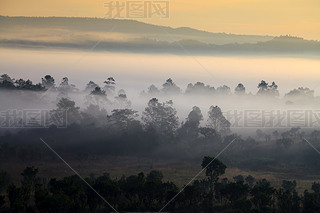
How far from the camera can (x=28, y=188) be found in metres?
75.4

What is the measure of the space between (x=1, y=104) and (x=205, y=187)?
94406mm

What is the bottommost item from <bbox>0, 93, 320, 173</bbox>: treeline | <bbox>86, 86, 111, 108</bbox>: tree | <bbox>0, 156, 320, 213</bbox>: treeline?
<bbox>0, 156, 320, 213</bbox>: treeline

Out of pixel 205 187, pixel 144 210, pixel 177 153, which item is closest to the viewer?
pixel 144 210

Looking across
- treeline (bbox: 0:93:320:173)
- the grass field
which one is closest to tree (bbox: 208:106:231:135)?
treeline (bbox: 0:93:320:173)

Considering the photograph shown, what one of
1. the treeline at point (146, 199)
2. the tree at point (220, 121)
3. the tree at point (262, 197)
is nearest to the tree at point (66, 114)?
the tree at point (220, 121)

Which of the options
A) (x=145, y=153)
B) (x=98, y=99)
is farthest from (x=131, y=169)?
(x=98, y=99)

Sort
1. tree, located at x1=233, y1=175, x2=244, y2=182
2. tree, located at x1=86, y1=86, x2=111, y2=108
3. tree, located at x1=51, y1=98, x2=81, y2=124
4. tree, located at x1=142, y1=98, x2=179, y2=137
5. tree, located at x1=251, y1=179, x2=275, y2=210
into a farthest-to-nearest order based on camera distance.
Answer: tree, located at x1=86, y1=86, x2=111, y2=108
tree, located at x1=51, y1=98, x2=81, y2=124
tree, located at x1=142, y1=98, x2=179, y2=137
tree, located at x1=233, y1=175, x2=244, y2=182
tree, located at x1=251, y1=179, x2=275, y2=210

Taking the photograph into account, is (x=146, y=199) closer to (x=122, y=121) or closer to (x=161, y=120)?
(x=122, y=121)

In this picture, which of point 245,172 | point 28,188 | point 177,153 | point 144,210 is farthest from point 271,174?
point 28,188

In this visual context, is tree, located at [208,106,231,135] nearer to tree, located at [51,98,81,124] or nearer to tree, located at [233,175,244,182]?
tree, located at [51,98,81,124]

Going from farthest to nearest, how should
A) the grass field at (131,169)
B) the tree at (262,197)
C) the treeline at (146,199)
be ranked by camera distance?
the grass field at (131,169), the tree at (262,197), the treeline at (146,199)

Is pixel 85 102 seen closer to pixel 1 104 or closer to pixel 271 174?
pixel 1 104

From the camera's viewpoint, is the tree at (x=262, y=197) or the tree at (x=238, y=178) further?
the tree at (x=238, y=178)

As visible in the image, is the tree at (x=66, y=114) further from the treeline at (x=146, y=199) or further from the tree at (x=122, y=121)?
the treeline at (x=146, y=199)
